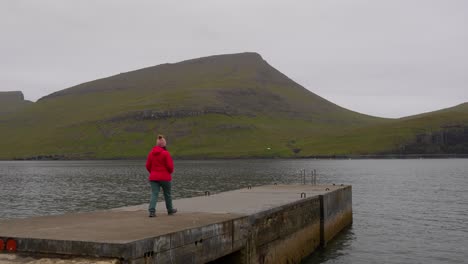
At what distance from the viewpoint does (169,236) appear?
12.5 metres

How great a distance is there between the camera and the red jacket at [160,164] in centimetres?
1620

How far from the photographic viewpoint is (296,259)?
71.9 ft

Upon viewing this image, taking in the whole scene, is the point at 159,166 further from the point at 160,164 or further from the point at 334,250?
the point at 334,250

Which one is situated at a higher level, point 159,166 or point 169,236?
point 159,166

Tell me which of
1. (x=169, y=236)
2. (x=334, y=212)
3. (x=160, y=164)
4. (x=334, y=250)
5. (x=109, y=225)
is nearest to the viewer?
(x=169, y=236)

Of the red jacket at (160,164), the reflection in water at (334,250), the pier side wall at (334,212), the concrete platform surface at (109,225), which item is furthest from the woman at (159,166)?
the pier side wall at (334,212)

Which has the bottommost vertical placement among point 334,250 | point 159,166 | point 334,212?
point 334,250

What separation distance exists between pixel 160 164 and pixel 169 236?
13.8ft

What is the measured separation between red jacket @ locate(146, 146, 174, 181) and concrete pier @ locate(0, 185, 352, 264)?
1.34 metres

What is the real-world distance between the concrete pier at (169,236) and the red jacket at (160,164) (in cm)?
134

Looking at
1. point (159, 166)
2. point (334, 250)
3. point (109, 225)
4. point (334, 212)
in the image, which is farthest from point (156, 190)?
point (334, 212)

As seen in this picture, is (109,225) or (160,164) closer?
(109,225)

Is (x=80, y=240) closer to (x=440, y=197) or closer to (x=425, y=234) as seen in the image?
(x=425, y=234)

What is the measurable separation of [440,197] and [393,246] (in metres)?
28.5
